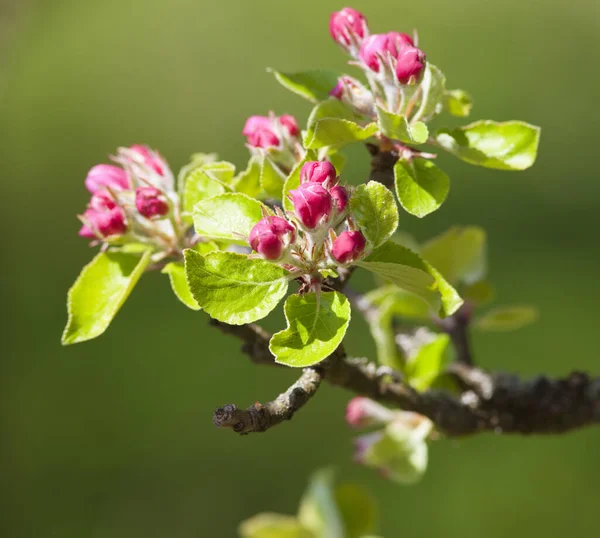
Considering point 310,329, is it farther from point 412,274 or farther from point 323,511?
point 323,511

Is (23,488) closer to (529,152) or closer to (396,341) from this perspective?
(396,341)

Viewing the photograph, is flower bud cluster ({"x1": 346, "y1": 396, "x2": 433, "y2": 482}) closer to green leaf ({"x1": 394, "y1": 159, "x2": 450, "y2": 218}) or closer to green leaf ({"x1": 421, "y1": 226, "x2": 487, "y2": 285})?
green leaf ({"x1": 421, "y1": 226, "x2": 487, "y2": 285})

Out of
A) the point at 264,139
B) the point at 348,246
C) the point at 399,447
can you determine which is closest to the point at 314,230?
the point at 348,246

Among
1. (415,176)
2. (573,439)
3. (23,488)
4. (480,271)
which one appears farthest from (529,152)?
(23,488)

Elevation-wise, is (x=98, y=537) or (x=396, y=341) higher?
(x=396, y=341)

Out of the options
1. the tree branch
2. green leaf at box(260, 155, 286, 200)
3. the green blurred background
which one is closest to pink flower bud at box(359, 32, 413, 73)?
green leaf at box(260, 155, 286, 200)
